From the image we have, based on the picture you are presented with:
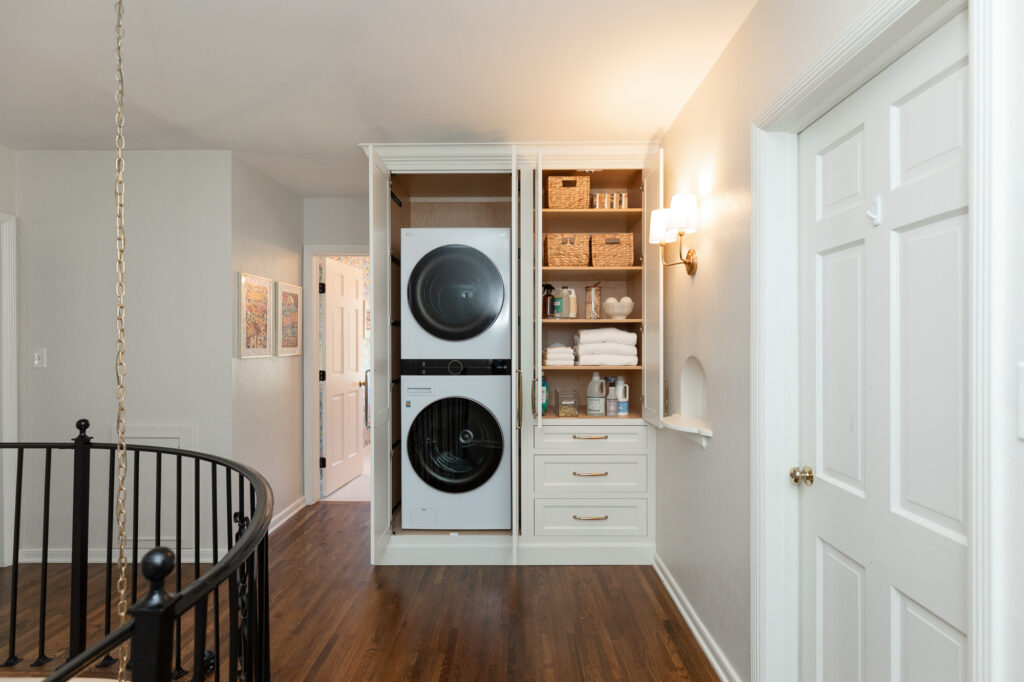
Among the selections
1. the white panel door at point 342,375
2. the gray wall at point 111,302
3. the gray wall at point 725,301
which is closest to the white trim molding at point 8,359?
the gray wall at point 111,302

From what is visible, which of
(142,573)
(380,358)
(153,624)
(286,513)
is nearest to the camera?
(153,624)

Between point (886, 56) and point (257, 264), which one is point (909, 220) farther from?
point (257, 264)

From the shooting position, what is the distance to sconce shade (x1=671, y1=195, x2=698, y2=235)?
265 cm

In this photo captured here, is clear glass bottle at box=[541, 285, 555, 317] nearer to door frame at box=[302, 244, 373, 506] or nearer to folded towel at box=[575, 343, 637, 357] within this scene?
folded towel at box=[575, 343, 637, 357]

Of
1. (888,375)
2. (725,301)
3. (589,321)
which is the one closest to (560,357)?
(589,321)

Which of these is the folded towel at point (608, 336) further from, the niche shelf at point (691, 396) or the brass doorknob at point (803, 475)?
the brass doorknob at point (803, 475)

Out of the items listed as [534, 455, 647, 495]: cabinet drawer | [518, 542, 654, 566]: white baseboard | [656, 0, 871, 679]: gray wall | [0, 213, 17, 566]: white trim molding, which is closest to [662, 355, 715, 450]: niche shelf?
[656, 0, 871, 679]: gray wall

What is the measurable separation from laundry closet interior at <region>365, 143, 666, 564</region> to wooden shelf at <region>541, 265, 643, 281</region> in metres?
0.02

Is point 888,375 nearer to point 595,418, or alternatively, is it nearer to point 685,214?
point 685,214

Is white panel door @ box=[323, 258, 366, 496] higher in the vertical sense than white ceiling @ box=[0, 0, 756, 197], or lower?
lower

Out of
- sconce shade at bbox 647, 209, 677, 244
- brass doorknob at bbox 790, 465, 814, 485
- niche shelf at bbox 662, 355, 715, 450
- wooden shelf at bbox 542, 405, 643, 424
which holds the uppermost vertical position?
sconce shade at bbox 647, 209, 677, 244

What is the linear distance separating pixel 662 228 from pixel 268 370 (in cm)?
285

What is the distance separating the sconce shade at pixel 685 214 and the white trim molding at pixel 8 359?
3782 millimetres

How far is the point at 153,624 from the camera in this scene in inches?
37.4
